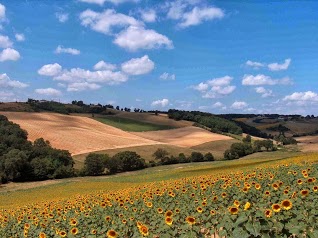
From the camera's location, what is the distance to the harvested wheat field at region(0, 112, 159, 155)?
105125mm

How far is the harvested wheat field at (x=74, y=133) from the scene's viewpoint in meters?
105

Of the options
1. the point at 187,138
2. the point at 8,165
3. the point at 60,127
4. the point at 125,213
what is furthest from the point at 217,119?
the point at 125,213

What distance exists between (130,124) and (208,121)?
3219cm

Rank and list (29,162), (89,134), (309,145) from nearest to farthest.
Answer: (29,162) < (309,145) < (89,134)

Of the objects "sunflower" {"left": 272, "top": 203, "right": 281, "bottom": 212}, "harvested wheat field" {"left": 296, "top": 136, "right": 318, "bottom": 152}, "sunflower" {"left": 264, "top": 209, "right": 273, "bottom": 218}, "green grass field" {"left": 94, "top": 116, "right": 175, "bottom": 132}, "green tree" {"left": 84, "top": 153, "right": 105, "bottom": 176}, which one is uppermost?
"green grass field" {"left": 94, "top": 116, "right": 175, "bottom": 132}

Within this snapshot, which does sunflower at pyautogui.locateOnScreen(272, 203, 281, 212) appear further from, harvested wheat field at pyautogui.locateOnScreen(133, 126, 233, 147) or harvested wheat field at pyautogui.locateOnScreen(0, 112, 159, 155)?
harvested wheat field at pyautogui.locateOnScreen(133, 126, 233, 147)

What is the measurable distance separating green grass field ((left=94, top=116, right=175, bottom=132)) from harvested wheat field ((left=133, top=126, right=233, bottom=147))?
5.22 m

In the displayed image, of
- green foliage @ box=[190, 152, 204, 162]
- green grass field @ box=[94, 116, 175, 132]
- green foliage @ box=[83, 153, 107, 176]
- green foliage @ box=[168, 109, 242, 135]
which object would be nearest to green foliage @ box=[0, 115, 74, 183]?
green foliage @ box=[83, 153, 107, 176]

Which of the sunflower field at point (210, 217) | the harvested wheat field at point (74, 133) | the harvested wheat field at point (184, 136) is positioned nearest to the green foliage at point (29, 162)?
the harvested wheat field at point (74, 133)

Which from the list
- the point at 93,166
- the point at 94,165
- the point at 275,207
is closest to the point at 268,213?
the point at 275,207

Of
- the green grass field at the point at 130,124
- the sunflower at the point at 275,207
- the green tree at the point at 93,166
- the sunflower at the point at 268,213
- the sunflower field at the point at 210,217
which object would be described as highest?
the green grass field at the point at 130,124

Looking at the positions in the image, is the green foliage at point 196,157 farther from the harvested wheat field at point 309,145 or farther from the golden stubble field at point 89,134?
the harvested wheat field at point 309,145

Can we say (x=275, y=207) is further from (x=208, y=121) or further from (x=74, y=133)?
(x=208, y=121)

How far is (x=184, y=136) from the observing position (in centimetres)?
13562
